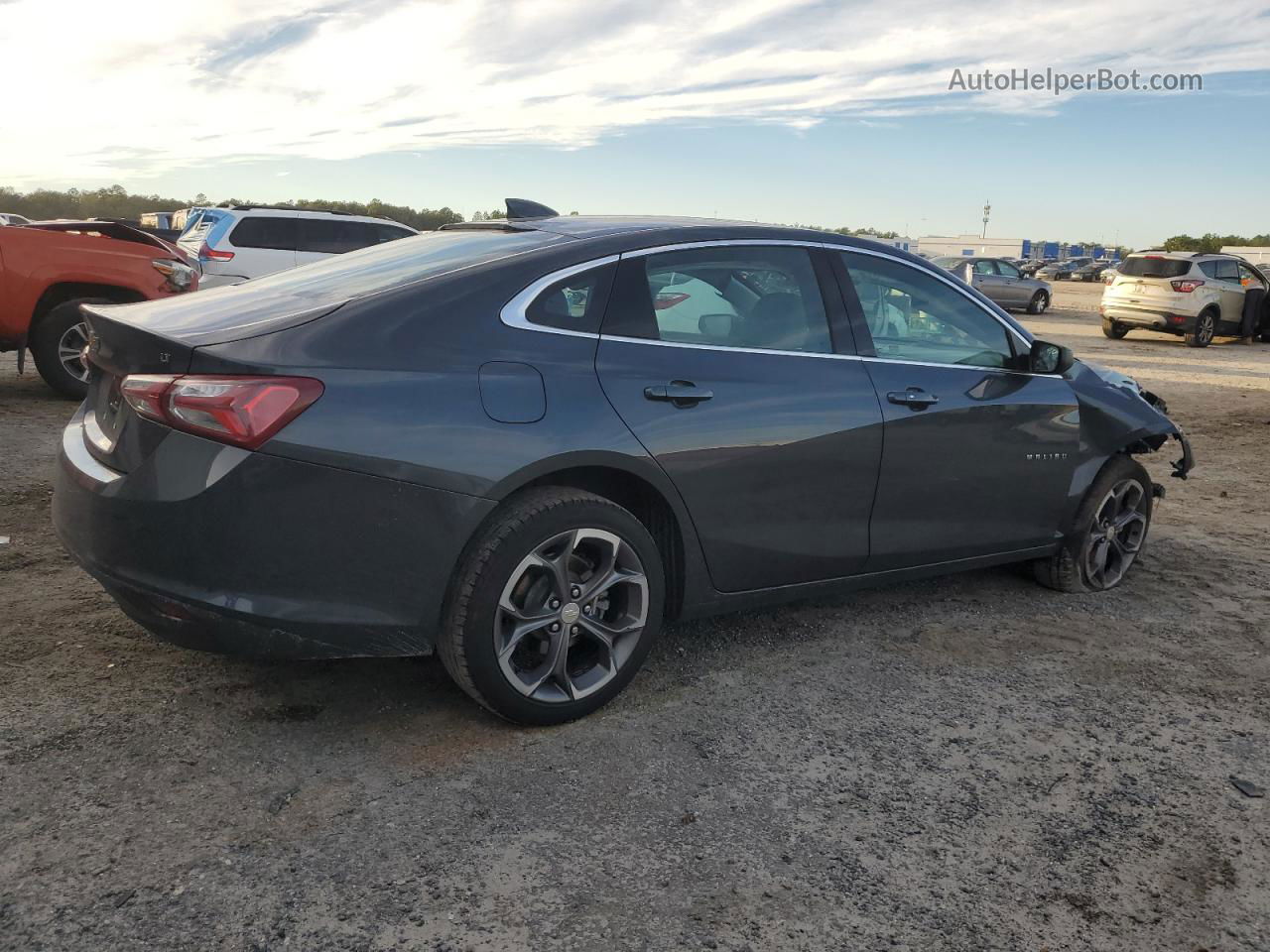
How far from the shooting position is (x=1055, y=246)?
391ft

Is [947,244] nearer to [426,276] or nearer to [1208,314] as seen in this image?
[1208,314]

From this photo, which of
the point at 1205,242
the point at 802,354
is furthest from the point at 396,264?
the point at 1205,242

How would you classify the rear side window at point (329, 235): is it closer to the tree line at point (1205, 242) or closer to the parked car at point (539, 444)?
the parked car at point (539, 444)

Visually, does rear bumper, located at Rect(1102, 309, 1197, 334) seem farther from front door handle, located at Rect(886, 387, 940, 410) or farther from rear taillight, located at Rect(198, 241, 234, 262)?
front door handle, located at Rect(886, 387, 940, 410)

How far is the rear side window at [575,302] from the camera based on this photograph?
344 centimetres

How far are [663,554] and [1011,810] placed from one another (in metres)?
1.34

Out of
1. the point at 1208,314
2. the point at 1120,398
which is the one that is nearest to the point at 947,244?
the point at 1208,314

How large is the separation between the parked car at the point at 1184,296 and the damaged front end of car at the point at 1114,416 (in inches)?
647

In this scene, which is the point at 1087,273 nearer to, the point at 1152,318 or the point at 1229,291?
the point at 1229,291

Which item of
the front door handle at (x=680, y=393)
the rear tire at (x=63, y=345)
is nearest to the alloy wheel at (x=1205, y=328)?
the rear tire at (x=63, y=345)

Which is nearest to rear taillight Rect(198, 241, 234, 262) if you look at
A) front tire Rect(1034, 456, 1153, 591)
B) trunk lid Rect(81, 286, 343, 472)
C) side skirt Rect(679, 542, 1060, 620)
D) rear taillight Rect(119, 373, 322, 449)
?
trunk lid Rect(81, 286, 343, 472)

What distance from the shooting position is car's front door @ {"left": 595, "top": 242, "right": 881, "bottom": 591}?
3.61m

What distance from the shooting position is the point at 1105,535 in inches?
204

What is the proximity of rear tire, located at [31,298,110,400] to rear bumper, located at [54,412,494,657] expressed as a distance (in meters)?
7.22
